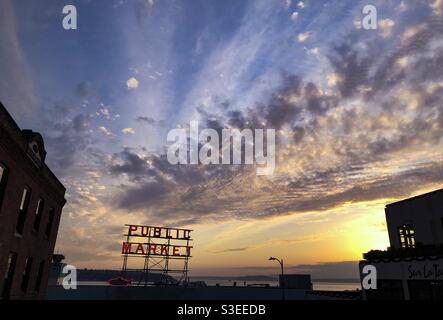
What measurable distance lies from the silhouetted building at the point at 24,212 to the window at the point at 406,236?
33808mm

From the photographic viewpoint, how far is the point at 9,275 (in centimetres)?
1934

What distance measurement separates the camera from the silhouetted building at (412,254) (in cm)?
2312

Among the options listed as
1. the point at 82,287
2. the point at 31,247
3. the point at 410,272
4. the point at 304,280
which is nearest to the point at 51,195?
the point at 31,247

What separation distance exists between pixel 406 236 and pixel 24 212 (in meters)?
35.3

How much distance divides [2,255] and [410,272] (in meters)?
29.3

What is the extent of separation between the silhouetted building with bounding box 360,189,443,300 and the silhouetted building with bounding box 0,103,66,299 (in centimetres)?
2878

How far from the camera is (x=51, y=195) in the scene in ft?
82.0

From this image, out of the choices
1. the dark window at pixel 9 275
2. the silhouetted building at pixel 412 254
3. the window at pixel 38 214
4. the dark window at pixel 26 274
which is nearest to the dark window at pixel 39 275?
the dark window at pixel 26 274

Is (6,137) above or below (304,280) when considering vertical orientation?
above

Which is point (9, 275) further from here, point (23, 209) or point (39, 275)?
point (39, 275)

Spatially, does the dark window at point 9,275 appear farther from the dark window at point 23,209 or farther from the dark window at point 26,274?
the dark window at point 26,274

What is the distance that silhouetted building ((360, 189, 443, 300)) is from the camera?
23125 millimetres

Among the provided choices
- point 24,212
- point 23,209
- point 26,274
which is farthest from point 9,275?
point 23,209
